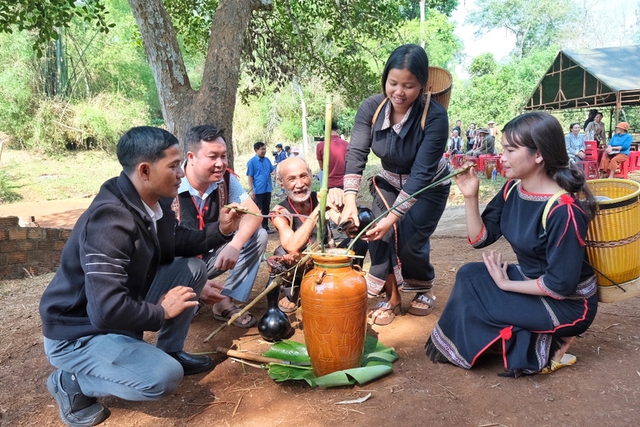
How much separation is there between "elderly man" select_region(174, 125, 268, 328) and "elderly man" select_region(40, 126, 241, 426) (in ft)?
2.32

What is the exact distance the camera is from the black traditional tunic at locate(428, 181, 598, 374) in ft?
6.98

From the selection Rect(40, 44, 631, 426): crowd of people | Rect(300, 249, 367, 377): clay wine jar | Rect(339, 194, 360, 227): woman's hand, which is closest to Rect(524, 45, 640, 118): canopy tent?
Rect(40, 44, 631, 426): crowd of people

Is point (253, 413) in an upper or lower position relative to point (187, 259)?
lower

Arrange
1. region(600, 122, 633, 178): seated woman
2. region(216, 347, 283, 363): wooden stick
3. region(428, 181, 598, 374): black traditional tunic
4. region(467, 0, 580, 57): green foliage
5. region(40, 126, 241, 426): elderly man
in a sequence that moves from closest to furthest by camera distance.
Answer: region(40, 126, 241, 426): elderly man, region(428, 181, 598, 374): black traditional tunic, region(216, 347, 283, 363): wooden stick, region(600, 122, 633, 178): seated woman, region(467, 0, 580, 57): green foliage

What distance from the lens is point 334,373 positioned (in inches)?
87.0

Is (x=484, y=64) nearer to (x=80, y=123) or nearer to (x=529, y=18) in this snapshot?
(x=529, y=18)

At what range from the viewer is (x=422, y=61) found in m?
2.55

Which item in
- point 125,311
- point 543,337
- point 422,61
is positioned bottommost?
point 543,337

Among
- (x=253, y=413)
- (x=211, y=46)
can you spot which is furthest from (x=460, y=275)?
(x=211, y=46)

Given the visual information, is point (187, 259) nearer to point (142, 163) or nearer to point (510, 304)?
point (142, 163)

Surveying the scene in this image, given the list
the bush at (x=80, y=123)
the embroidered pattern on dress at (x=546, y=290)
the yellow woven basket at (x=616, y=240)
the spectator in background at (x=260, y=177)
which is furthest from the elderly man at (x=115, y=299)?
the bush at (x=80, y=123)

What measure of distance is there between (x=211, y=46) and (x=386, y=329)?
370 centimetres

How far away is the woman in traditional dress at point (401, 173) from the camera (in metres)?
2.65

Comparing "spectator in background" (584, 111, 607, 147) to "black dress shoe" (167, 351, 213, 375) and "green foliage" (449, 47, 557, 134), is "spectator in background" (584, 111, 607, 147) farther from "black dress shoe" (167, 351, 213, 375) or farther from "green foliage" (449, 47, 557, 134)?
"black dress shoe" (167, 351, 213, 375)
